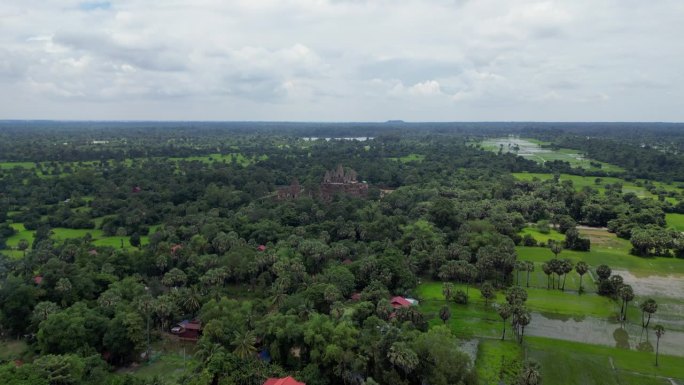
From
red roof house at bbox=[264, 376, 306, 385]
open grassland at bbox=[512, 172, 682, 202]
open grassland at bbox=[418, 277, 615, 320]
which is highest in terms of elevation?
open grassland at bbox=[512, 172, 682, 202]

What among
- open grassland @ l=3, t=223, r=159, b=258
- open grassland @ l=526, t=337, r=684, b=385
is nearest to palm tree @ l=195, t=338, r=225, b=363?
open grassland @ l=526, t=337, r=684, b=385

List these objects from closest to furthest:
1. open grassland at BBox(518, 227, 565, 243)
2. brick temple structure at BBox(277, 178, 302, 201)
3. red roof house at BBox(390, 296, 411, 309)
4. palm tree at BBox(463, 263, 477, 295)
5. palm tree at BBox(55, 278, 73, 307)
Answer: palm tree at BBox(55, 278, 73, 307)
red roof house at BBox(390, 296, 411, 309)
palm tree at BBox(463, 263, 477, 295)
open grassland at BBox(518, 227, 565, 243)
brick temple structure at BBox(277, 178, 302, 201)

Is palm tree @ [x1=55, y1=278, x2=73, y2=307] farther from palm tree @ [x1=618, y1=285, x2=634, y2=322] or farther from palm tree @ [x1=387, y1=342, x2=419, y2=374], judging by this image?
palm tree @ [x1=618, y1=285, x2=634, y2=322]

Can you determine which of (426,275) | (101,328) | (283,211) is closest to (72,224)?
(283,211)

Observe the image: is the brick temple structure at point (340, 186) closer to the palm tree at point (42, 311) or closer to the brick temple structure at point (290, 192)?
the brick temple structure at point (290, 192)

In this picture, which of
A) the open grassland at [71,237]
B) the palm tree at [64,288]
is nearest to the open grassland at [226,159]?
the open grassland at [71,237]

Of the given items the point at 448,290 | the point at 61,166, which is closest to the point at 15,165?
the point at 61,166

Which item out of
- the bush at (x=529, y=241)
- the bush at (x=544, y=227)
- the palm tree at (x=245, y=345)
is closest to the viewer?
the palm tree at (x=245, y=345)
